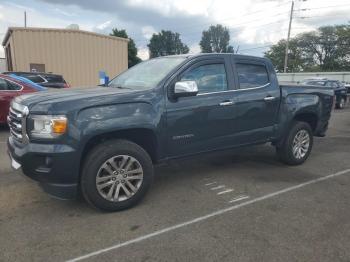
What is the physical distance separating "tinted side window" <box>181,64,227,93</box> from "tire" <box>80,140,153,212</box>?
1215mm

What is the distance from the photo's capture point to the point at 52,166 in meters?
3.57

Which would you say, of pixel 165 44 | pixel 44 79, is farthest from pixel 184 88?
pixel 165 44

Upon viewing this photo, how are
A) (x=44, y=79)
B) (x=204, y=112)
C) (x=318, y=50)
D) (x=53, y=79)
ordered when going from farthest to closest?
(x=318, y=50), (x=53, y=79), (x=44, y=79), (x=204, y=112)

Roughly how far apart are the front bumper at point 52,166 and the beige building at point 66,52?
63.0 feet

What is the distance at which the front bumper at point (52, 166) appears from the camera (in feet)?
11.7

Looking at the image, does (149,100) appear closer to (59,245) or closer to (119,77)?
(119,77)

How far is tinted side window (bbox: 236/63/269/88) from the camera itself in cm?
509

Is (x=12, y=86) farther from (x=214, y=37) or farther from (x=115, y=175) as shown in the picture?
(x=214, y=37)

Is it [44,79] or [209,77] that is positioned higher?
[209,77]

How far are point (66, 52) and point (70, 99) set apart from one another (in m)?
19.8

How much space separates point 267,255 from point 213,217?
34.7 inches

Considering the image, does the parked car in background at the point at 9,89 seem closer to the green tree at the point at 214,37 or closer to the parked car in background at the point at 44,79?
the parked car in background at the point at 44,79

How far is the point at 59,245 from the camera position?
328 centimetres

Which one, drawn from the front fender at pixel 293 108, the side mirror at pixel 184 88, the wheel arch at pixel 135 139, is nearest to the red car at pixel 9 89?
the wheel arch at pixel 135 139
